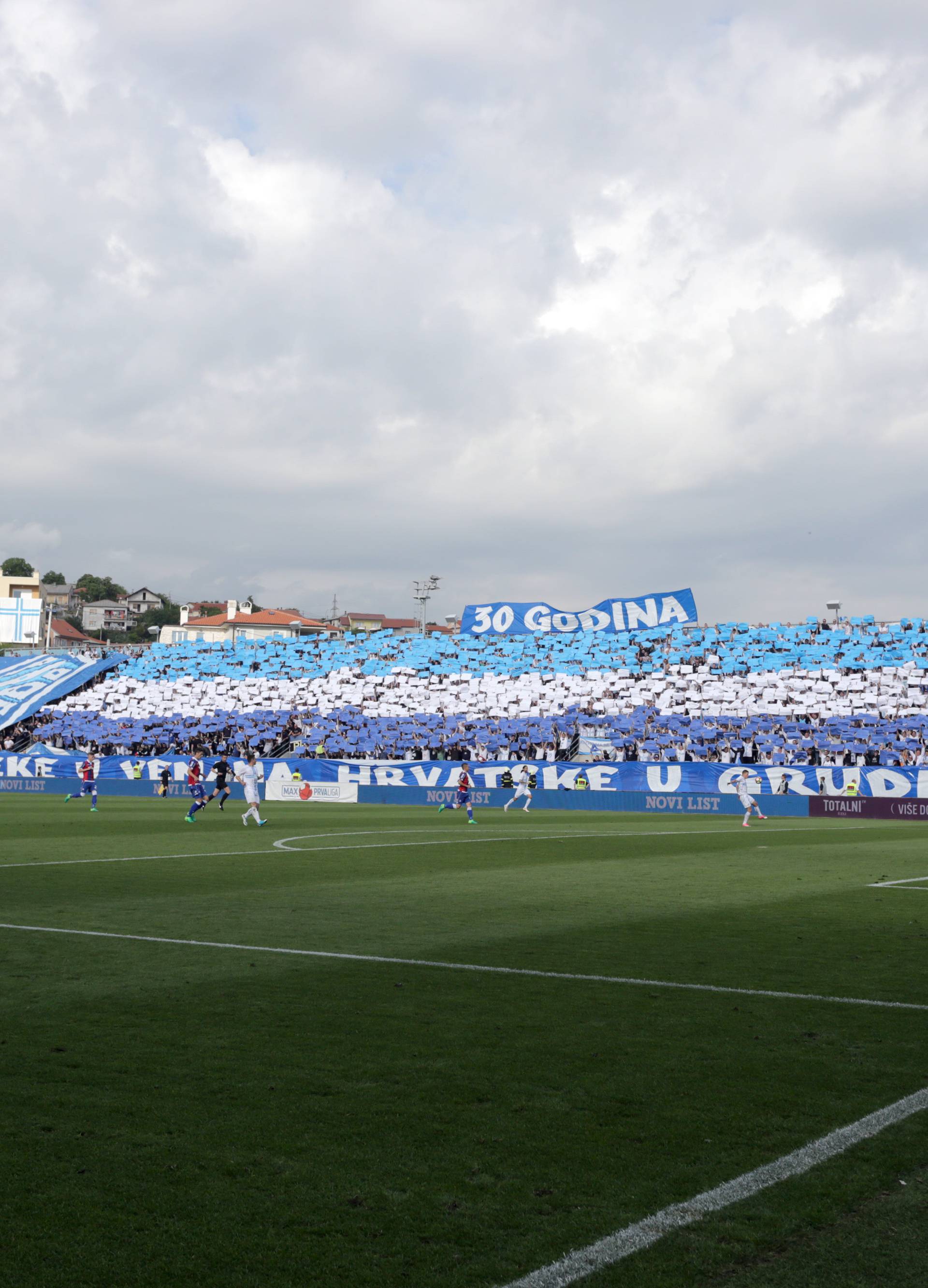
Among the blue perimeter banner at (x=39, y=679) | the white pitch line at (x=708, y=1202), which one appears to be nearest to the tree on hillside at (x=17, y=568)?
the blue perimeter banner at (x=39, y=679)

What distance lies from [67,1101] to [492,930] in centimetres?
733

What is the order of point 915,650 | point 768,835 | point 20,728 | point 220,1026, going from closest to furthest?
point 220,1026
point 768,835
point 915,650
point 20,728

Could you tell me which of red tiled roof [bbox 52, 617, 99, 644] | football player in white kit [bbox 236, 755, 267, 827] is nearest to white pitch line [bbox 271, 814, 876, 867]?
football player in white kit [bbox 236, 755, 267, 827]

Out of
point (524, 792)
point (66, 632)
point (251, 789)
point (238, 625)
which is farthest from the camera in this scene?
point (66, 632)

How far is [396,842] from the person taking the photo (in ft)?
89.4

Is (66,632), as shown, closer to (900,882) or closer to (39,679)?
(39,679)

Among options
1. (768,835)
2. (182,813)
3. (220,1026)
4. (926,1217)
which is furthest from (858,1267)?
(182,813)

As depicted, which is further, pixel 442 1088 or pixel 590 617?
pixel 590 617

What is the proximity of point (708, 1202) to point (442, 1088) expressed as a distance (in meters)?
2.21

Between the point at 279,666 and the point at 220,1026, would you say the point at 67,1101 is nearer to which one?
the point at 220,1026

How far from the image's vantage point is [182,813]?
37812 mm

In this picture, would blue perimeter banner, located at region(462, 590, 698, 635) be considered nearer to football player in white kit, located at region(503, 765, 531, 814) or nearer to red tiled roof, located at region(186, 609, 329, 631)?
football player in white kit, located at region(503, 765, 531, 814)

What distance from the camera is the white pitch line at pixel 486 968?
10.1 m

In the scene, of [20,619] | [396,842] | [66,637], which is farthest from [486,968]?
[66,637]
